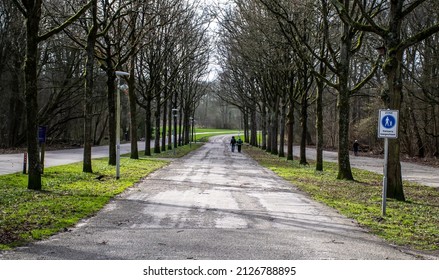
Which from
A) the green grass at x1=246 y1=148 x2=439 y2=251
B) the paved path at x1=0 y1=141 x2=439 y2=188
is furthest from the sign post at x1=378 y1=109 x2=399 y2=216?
the paved path at x1=0 y1=141 x2=439 y2=188

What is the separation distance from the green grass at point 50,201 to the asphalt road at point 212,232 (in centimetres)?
39

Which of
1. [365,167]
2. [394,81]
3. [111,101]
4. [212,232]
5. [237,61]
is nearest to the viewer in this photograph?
[212,232]

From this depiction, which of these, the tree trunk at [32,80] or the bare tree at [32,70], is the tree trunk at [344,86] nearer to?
the bare tree at [32,70]

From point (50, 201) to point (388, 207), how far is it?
27.1ft

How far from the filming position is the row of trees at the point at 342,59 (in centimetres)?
1325

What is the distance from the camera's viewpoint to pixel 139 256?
642 cm

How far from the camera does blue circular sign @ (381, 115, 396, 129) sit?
1062 cm

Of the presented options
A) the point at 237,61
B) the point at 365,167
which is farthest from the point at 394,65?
the point at 237,61

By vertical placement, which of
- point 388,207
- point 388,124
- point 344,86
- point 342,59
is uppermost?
→ point 342,59

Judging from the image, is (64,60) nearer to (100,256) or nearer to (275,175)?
(275,175)

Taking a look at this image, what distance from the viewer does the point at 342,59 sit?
18203 millimetres

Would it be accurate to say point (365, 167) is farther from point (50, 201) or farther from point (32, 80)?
point (50, 201)

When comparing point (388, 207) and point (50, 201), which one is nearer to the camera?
point (50, 201)

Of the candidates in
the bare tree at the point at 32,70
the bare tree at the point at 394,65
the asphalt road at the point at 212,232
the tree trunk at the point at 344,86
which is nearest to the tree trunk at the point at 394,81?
the bare tree at the point at 394,65
